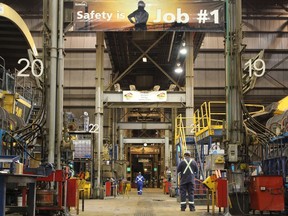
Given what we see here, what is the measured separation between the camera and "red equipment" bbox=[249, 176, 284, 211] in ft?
36.1

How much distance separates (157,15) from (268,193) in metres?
7.30

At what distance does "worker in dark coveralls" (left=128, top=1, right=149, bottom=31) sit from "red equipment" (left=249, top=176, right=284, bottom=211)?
6834 millimetres

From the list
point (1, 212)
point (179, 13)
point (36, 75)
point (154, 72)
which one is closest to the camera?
point (1, 212)

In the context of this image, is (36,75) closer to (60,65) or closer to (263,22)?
(60,65)

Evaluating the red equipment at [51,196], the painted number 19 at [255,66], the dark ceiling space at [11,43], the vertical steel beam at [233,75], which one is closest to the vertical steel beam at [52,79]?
the red equipment at [51,196]

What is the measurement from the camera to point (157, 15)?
618 inches

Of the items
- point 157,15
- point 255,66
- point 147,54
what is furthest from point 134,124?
point 255,66

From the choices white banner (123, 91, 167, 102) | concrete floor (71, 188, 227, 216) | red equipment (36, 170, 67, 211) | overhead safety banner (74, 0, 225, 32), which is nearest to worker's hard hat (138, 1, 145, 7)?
overhead safety banner (74, 0, 225, 32)

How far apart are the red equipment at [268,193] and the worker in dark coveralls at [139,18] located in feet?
22.4

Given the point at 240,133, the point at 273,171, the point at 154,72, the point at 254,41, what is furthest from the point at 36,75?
the point at 254,41

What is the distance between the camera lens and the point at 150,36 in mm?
24125

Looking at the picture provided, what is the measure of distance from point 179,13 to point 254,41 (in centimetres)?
2447

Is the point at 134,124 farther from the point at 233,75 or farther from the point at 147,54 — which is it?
the point at 233,75

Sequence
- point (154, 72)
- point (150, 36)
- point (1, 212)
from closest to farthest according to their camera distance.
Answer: point (1, 212)
point (150, 36)
point (154, 72)
